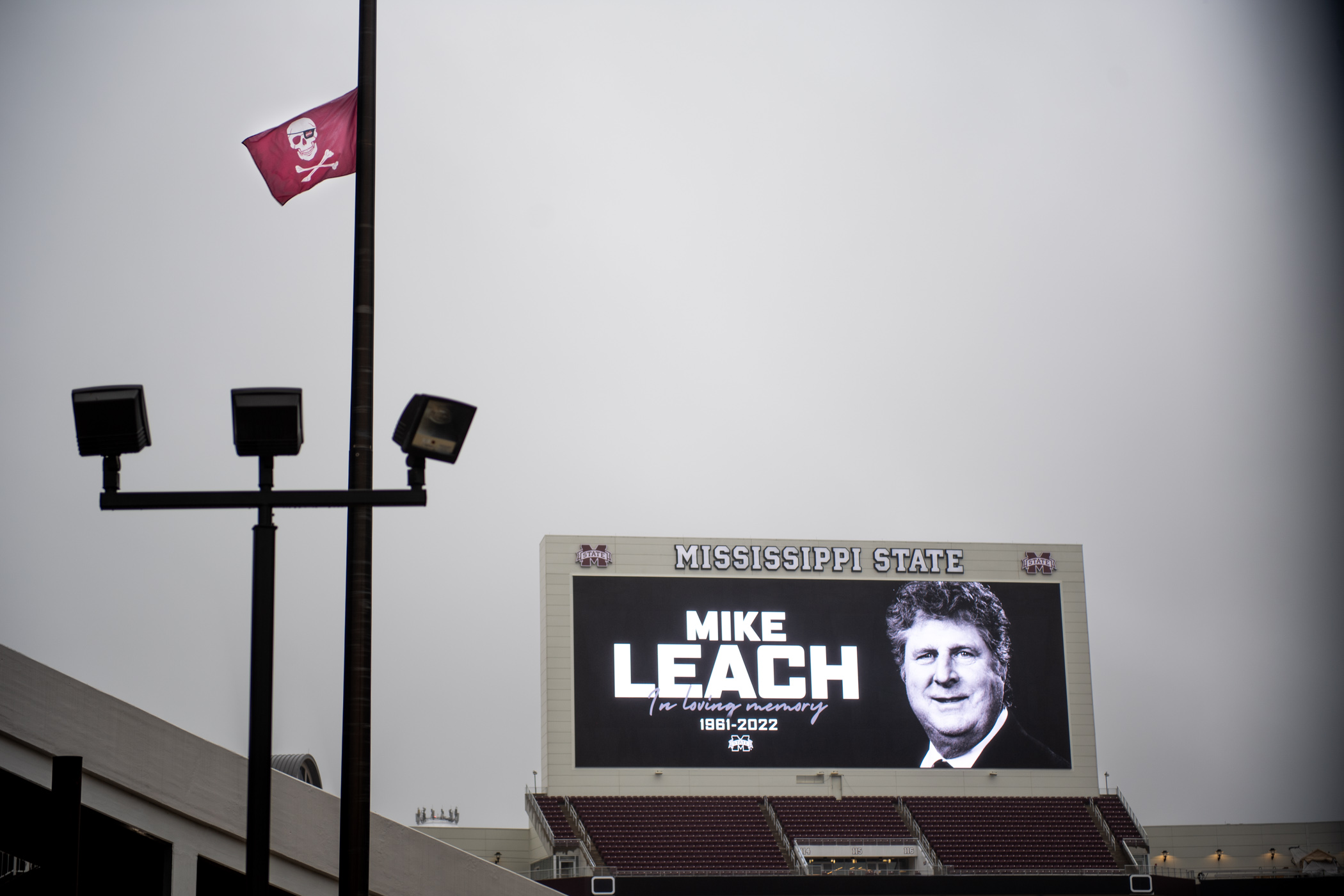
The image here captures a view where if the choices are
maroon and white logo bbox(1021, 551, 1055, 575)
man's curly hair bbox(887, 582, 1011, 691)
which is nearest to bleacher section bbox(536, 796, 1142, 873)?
man's curly hair bbox(887, 582, 1011, 691)

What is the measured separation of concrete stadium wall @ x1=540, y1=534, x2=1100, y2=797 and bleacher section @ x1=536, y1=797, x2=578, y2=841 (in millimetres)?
313

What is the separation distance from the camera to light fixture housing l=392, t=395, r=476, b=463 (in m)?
7.91

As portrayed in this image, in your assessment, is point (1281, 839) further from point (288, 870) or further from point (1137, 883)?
point (288, 870)

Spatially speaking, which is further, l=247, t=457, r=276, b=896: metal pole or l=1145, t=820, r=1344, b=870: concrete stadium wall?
l=1145, t=820, r=1344, b=870: concrete stadium wall

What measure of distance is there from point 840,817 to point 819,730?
109 inches

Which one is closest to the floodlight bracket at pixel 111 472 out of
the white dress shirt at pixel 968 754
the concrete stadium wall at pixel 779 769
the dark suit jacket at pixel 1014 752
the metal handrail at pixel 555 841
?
the metal handrail at pixel 555 841

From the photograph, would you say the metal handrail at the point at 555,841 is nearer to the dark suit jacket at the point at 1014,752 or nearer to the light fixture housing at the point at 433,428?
the dark suit jacket at the point at 1014,752

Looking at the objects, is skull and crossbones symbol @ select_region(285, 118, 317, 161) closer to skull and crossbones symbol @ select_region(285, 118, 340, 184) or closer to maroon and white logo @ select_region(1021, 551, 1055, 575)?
skull and crossbones symbol @ select_region(285, 118, 340, 184)

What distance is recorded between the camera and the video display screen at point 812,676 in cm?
4375

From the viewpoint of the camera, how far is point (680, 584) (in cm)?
4481

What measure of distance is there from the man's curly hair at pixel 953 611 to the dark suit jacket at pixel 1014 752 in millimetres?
1506

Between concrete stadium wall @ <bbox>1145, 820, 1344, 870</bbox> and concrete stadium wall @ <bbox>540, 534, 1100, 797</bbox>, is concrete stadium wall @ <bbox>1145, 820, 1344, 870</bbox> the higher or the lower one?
the lower one

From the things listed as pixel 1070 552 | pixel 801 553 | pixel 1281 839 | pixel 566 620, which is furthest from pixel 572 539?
pixel 1281 839

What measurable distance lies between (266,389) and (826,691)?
126 ft
